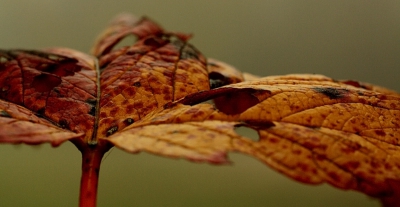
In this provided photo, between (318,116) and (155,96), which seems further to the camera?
(155,96)

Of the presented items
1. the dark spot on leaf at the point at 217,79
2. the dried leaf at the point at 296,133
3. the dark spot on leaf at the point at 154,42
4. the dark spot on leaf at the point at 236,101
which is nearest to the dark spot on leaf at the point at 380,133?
the dried leaf at the point at 296,133

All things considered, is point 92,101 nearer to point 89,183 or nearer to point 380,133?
point 89,183

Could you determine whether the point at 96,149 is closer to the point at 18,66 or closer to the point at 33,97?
the point at 33,97

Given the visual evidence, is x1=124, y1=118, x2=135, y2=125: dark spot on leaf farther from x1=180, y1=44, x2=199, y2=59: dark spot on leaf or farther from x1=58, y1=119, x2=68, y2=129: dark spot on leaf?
x1=180, y1=44, x2=199, y2=59: dark spot on leaf

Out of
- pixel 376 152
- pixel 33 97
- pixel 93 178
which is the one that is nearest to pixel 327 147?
pixel 376 152

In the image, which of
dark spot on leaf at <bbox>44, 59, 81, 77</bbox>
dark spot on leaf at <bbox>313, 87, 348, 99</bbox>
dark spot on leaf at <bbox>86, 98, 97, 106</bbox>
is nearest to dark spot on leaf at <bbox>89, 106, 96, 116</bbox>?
dark spot on leaf at <bbox>86, 98, 97, 106</bbox>

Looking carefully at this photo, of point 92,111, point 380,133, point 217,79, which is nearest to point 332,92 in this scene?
point 380,133
